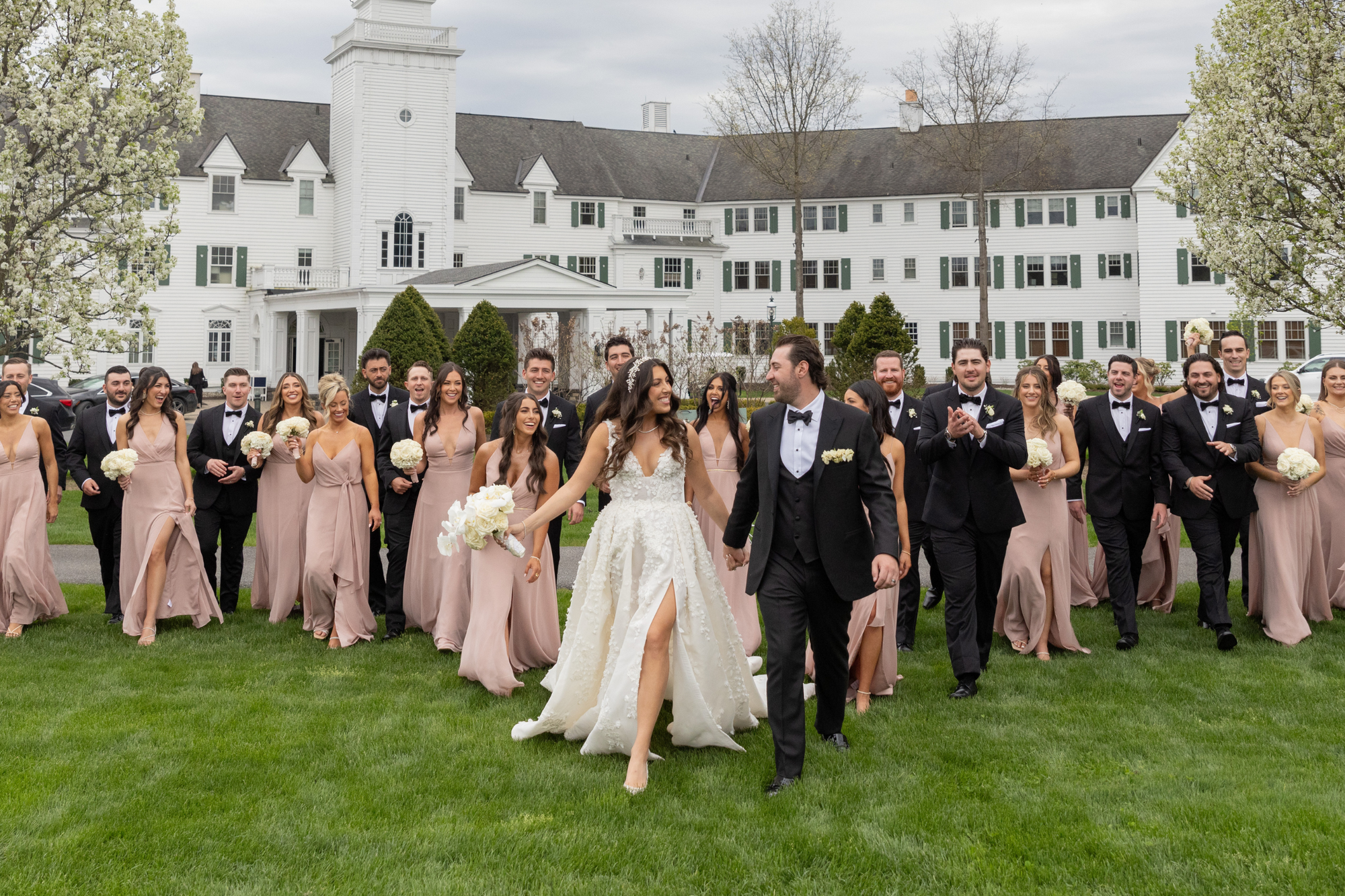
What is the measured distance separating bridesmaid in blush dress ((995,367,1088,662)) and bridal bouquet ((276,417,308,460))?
5.51m

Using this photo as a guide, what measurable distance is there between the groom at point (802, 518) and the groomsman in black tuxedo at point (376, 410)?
189 inches

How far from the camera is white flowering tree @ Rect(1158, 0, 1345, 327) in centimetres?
2019

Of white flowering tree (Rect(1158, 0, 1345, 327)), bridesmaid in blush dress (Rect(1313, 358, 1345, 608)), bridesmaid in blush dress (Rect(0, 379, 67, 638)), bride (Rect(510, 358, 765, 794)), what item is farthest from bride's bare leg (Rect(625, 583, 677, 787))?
white flowering tree (Rect(1158, 0, 1345, 327))

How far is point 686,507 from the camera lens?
254 inches

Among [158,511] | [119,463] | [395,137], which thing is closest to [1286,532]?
[158,511]

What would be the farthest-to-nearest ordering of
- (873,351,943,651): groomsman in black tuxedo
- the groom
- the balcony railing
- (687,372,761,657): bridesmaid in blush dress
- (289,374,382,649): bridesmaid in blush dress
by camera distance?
the balcony railing
(289,374,382,649): bridesmaid in blush dress
(873,351,943,651): groomsman in black tuxedo
(687,372,761,657): bridesmaid in blush dress
the groom

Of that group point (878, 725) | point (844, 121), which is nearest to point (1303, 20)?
point (878, 725)

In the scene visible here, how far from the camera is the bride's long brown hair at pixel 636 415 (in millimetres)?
6297

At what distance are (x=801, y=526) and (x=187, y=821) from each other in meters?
3.23

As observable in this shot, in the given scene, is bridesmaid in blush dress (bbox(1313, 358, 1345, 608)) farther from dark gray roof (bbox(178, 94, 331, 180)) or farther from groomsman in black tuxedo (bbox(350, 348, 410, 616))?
dark gray roof (bbox(178, 94, 331, 180))

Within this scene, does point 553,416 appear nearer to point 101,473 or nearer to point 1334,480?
point 101,473

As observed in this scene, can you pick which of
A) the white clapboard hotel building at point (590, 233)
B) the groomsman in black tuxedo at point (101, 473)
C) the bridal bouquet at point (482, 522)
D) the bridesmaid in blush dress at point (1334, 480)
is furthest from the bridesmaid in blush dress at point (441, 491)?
the white clapboard hotel building at point (590, 233)

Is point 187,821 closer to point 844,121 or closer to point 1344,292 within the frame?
point 1344,292

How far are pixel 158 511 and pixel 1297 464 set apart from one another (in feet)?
29.4
